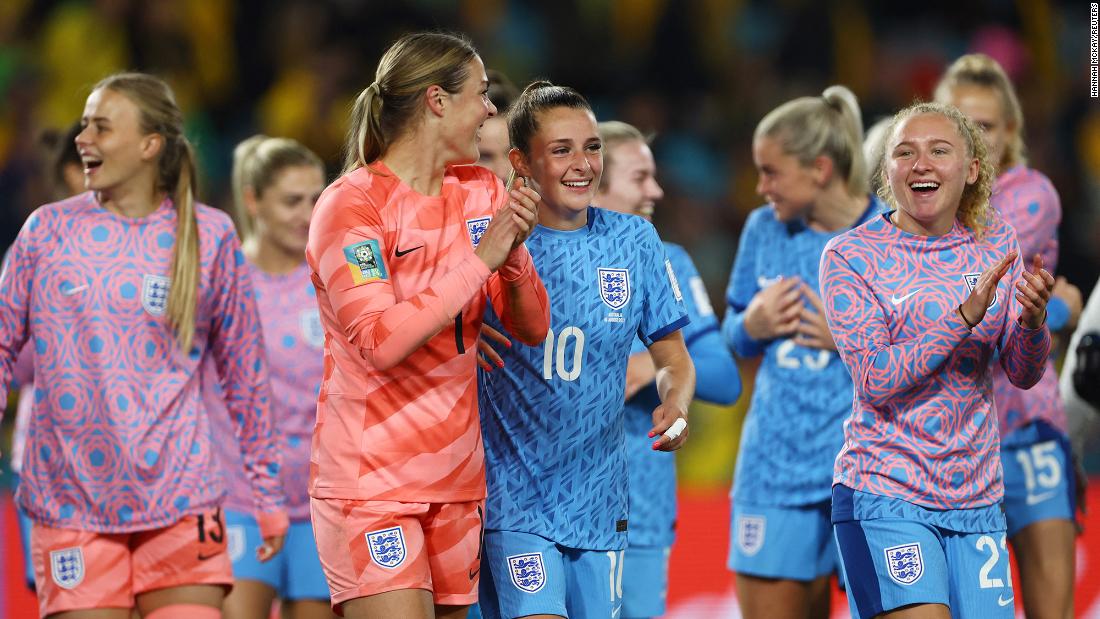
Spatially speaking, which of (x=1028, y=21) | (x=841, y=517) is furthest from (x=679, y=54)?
(x=841, y=517)

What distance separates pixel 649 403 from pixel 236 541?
1.70 metres

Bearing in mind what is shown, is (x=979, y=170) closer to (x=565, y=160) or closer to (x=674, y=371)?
(x=674, y=371)

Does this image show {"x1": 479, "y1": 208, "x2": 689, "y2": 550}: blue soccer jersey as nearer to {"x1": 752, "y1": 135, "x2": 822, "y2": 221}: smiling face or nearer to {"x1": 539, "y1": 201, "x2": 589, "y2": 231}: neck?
{"x1": 539, "y1": 201, "x2": 589, "y2": 231}: neck

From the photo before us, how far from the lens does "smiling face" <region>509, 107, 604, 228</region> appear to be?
4.04 meters

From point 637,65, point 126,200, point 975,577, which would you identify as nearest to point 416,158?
point 126,200

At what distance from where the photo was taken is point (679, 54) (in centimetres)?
1222

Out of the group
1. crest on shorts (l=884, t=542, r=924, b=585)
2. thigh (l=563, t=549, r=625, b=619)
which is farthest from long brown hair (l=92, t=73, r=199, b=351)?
crest on shorts (l=884, t=542, r=924, b=585)

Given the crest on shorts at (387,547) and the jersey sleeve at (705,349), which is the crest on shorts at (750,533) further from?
the crest on shorts at (387,547)

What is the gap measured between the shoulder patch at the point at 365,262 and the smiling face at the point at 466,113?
1.40ft

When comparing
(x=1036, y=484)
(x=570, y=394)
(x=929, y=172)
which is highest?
(x=929, y=172)

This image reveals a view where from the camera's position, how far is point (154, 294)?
4.32m

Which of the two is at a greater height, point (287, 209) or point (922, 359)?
point (287, 209)

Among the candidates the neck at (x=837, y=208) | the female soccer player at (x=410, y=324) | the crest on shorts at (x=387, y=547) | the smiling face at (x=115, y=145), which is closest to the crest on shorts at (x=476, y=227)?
the female soccer player at (x=410, y=324)

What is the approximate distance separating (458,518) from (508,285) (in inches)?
23.4
